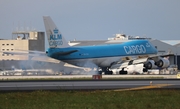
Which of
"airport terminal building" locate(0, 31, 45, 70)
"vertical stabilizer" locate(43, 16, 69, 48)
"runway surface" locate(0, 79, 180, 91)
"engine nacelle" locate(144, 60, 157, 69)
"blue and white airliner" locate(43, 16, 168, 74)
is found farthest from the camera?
"airport terminal building" locate(0, 31, 45, 70)

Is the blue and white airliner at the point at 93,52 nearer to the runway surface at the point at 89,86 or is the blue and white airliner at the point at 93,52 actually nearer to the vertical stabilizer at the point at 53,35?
the vertical stabilizer at the point at 53,35

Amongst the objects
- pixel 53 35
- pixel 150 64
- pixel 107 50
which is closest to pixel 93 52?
pixel 107 50

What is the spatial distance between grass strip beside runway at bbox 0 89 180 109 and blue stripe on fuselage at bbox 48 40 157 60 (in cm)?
3804

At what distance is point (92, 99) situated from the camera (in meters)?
32.7

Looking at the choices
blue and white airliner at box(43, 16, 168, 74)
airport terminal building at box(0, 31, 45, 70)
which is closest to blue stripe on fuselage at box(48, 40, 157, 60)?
blue and white airliner at box(43, 16, 168, 74)

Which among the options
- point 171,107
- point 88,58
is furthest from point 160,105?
point 88,58

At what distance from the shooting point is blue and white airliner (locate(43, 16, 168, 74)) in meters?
74.9

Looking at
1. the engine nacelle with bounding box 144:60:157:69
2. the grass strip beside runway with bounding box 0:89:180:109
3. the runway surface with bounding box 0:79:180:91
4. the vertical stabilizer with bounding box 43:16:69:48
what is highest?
the vertical stabilizer with bounding box 43:16:69:48

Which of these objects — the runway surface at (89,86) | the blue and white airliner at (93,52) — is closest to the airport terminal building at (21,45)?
the blue and white airliner at (93,52)

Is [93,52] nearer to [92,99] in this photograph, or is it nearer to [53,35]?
[53,35]

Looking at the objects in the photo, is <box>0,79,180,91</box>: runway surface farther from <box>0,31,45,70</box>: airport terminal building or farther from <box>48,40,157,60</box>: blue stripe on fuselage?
<box>0,31,45,70</box>: airport terminal building

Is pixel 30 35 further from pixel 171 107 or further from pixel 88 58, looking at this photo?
pixel 171 107

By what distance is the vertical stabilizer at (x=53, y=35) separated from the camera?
2928 inches

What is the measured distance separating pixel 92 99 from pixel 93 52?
4614 cm
